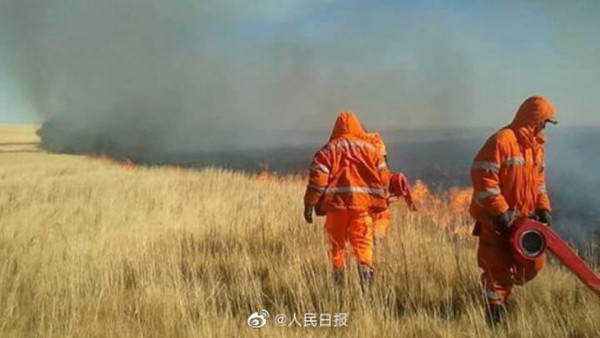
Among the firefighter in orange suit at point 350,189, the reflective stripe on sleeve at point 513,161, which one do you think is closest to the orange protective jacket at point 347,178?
the firefighter in orange suit at point 350,189

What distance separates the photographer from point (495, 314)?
2.59 m

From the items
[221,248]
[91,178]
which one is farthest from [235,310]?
[91,178]

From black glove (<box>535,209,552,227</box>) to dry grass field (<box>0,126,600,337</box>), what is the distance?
368 mm

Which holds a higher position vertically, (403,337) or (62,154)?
(62,154)

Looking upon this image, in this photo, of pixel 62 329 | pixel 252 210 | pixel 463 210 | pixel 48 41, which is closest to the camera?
pixel 62 329

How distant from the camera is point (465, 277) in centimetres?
295

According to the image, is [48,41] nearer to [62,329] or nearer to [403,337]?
[62,329]

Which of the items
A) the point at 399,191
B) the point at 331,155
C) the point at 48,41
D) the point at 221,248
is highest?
the point at 48,41

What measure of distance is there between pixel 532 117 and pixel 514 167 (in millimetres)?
212

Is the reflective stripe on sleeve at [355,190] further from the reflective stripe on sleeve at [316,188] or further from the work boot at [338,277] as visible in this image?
the work boot at [338,277]

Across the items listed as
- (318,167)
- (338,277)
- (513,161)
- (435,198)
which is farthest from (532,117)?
(435,198)

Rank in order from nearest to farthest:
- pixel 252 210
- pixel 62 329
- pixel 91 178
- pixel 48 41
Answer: pixel 62 329 → pixel 48 41 → pixel 91 178 → pixel 252 210

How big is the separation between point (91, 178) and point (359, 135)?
1.23 m

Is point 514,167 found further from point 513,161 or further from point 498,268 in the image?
point 498,268
